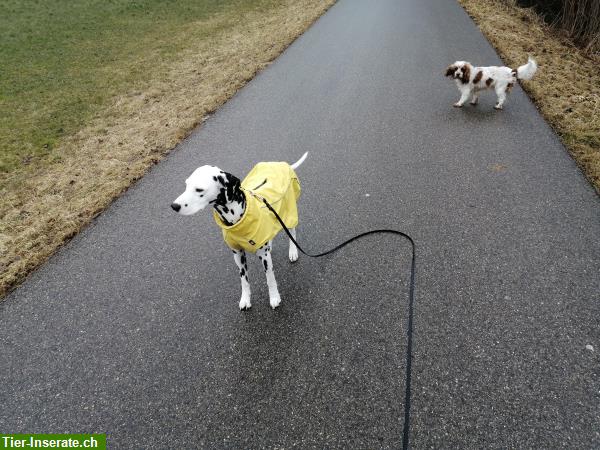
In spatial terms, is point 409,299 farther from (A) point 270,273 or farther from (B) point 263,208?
(B) point 263,208

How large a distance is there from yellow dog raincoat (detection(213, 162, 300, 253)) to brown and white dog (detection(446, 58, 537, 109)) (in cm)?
481

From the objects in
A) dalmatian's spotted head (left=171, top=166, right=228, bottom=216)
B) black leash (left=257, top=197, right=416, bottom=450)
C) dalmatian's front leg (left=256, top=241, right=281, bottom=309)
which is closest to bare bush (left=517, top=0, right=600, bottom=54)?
black leash (left=257, top=197, right=416, bottom=450)

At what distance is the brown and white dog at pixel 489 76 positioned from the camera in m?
6.51

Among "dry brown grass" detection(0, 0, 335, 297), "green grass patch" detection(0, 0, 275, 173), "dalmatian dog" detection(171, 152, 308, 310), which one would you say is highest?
"dalmatian dog" detection(171, 152, 308, 310)

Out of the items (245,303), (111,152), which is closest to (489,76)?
(245,303)

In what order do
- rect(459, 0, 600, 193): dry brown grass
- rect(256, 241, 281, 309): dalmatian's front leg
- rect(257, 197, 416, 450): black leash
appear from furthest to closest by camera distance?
rect(459, 0, 600, 193): dry brown grass, rect(256, 241, 281, 309): dalmatian's front leg, rect(257, 197, 416, 450): black leash

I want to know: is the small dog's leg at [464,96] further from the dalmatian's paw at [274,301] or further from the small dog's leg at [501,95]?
the dalmatian's paw at [274,301]

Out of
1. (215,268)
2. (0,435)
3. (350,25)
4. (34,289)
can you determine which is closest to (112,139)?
(34,289)

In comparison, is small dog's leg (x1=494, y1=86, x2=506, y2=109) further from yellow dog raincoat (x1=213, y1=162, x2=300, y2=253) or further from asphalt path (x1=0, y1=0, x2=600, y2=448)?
yellow dog raincoat (x1=213, y1=162, x2=300, y2=253)

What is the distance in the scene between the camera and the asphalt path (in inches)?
105

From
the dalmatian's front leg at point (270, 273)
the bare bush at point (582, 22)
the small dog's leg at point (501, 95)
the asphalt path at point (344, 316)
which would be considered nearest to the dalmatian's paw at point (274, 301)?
the dalmatian's front leg at point (270, 273)

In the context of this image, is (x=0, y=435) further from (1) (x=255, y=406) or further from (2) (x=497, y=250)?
(2) (x=497, y=250)

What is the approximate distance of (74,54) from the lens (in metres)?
11.6

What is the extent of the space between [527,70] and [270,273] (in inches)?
255
